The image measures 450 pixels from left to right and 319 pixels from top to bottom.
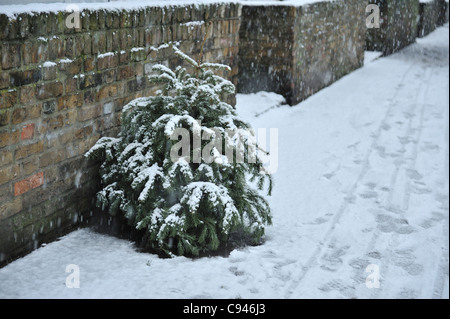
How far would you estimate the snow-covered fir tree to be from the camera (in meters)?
3.40

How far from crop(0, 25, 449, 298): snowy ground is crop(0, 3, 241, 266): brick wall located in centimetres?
25

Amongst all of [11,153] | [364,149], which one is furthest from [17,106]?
[364,149]

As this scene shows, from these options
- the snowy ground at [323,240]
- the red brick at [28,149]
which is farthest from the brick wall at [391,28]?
the red brick at [28,149]

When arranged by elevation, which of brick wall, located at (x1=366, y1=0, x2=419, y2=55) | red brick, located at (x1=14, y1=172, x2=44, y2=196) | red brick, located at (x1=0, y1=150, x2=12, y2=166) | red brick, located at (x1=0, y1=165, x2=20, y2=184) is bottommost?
red brick, located at (x1=14, y1=172, x2=44, y2=196)

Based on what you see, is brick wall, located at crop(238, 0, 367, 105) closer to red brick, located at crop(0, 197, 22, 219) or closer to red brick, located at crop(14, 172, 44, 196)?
red brick, located at crop(14, 172, 44, 196)

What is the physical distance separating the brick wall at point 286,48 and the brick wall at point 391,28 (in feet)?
16.5

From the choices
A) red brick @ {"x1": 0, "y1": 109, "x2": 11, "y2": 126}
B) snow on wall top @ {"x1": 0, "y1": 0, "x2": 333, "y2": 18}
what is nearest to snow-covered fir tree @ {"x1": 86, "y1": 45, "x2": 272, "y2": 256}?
snow on wall top @ {"x1": 0, "y1": 0, "x2": 333, "y2": 18}

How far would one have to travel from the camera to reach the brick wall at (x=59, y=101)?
10.2 feet

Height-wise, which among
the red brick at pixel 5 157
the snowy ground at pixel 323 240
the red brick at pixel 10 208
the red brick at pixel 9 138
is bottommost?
the snowy ground at pixel 323 240

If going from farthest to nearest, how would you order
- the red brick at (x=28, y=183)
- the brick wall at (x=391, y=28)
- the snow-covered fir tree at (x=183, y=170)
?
the brick wall at (x=391, y=28) < the snow-covered fir tree at (x=183, y=170) < the red brick at (x=28, y=183)

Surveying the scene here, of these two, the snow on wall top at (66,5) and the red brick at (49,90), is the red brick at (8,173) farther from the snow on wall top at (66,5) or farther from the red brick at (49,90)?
the snow on wall top at (66,5)

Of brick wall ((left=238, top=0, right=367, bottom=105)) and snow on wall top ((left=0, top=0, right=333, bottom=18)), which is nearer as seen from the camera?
snow on wall top ((left=0, top=0, right=333, bottom=18))

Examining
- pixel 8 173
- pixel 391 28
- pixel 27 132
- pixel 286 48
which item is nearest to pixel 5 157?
pixel 8 173
